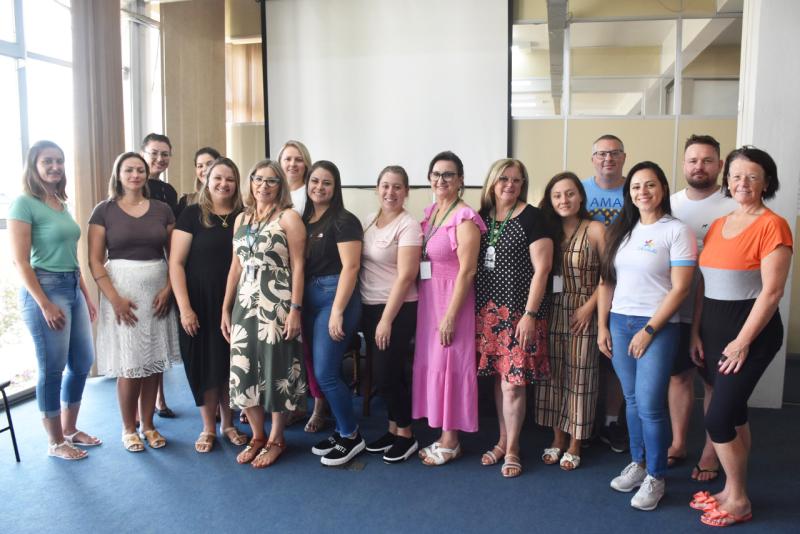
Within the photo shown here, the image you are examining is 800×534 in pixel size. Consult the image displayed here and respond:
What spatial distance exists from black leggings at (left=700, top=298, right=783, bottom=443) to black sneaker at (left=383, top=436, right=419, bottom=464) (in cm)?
147

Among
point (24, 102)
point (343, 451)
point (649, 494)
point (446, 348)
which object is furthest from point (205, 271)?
point (649, 494)

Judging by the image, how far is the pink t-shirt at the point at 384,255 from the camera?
286 centimetres

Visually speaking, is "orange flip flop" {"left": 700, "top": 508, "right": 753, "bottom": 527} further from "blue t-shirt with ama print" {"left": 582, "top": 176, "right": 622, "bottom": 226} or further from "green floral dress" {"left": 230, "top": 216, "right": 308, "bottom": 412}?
"green floral dress" {"left": 230, "top": 216, "right": 308, "bottom": 412}

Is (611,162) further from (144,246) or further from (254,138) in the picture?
(254,138)

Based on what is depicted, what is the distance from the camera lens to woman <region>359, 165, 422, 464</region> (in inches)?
112

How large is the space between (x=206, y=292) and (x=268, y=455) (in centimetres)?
94

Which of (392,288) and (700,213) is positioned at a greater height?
(700,213)

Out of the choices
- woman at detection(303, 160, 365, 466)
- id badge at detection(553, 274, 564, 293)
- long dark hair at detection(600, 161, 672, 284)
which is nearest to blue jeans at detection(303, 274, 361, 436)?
woman at detection(303, 160, 365, 466)

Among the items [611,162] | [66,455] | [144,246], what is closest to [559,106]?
[611,162]

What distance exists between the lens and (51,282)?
2.95m

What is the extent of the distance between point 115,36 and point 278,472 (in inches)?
144

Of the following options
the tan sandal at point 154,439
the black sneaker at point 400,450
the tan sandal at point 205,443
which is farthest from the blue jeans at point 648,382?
the tan sandal at point 154,439

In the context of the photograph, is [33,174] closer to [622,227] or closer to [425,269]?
[425,269]

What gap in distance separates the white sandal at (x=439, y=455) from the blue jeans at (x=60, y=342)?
78.7 inches
